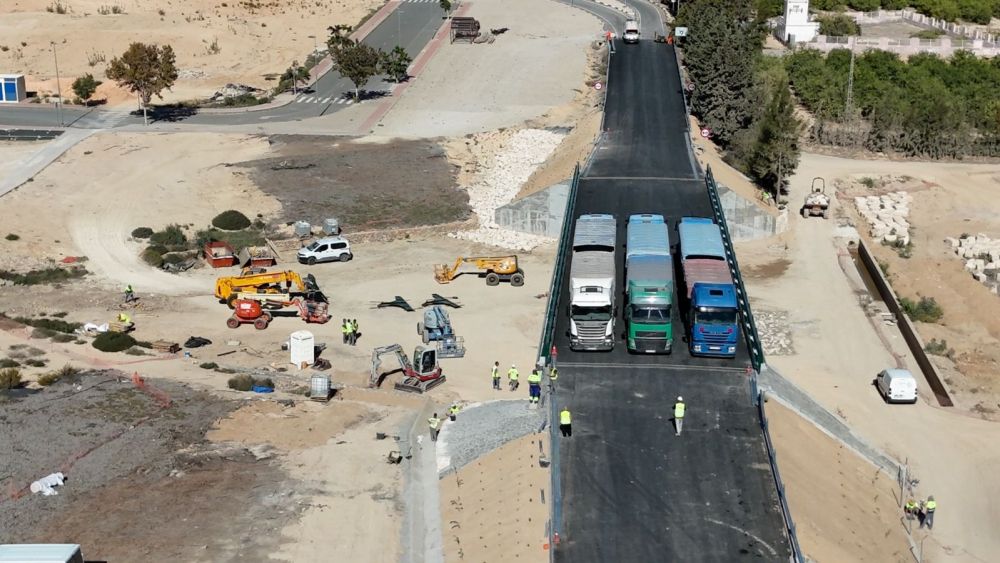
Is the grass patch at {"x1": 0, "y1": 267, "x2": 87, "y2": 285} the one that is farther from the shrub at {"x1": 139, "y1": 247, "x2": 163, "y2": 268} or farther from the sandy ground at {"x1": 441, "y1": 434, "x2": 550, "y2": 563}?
the sandy ground at {"x1": 441, "y1": 434, "x2": 550, "y2": 563}

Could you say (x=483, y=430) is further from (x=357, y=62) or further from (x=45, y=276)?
(x=357, y=62)

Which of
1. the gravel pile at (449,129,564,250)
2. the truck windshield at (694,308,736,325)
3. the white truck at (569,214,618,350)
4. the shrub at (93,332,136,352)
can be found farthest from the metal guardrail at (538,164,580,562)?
the shrub at (93,332,136,352)

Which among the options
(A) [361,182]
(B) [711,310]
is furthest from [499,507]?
(A) [361,182]

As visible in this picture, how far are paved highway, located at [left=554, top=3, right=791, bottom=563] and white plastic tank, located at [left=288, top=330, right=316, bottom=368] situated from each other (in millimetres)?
11355

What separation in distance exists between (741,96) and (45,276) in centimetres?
4951

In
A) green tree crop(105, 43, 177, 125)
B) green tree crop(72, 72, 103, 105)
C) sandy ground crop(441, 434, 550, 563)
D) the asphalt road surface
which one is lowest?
sandy ground crop(441, 434, 550, 563)

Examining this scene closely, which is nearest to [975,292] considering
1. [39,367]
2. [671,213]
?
[671,213]

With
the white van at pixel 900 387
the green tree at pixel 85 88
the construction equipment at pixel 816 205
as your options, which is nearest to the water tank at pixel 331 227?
the construction equipment at pixel 816 205

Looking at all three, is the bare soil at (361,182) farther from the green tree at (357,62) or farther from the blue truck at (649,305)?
the blue truck at (649,305)

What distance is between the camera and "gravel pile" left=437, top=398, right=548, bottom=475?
149ft

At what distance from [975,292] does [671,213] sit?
17514mm

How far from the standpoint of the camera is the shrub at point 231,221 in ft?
251

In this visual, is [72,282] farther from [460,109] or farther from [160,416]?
[460,109]

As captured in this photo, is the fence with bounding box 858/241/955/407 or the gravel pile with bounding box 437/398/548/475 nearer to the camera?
the gravel pile with bounding box 437/398/548/475
